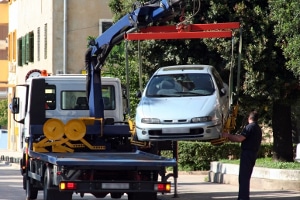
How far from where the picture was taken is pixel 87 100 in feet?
71.0

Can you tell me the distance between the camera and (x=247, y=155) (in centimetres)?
1881

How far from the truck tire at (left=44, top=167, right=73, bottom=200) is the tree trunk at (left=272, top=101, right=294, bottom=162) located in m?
9.36

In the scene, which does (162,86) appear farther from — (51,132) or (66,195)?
(66,195)

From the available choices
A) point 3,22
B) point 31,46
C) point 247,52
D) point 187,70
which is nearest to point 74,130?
point 187,70

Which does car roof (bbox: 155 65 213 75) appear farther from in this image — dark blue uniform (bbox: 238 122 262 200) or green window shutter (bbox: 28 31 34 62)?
green window shutter (bbox: 28 31 34 62)

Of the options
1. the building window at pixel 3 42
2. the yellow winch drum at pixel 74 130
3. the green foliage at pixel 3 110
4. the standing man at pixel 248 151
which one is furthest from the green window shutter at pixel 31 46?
the standing man at pixel 248 151

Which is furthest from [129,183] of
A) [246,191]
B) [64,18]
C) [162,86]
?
[64,18]

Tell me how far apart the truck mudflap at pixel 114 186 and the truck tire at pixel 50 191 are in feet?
2.54

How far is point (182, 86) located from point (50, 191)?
176 inches

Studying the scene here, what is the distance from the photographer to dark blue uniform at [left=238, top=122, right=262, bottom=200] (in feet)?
61.5

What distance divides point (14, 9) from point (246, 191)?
42.8 meters

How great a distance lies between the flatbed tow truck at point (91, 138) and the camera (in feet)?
54.9

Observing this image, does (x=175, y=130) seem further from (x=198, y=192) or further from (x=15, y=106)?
(x=15, y=106)

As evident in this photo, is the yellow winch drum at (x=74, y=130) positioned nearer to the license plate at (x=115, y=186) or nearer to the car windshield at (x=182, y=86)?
the car windshield at (x=182, y=86)
